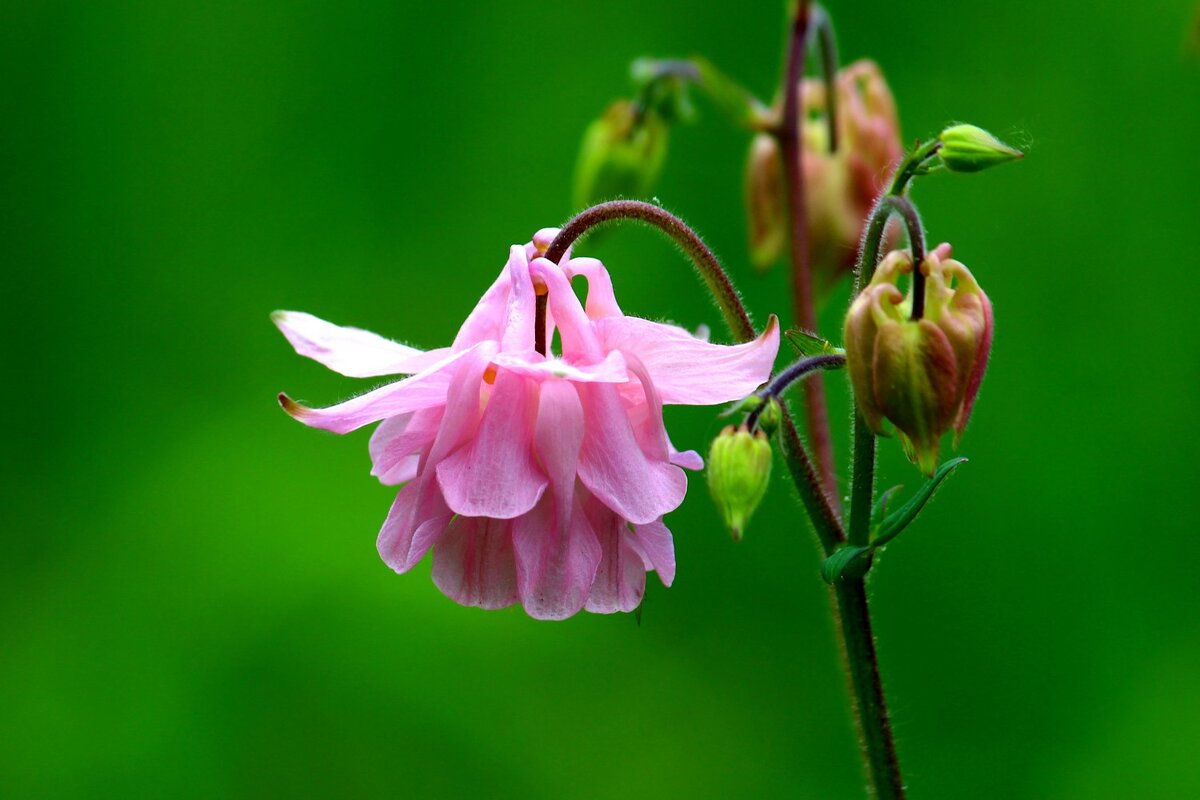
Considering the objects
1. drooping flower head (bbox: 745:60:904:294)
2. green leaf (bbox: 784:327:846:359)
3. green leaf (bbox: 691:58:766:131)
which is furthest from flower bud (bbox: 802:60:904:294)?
green leaf (bbox: 784:327:846:359)

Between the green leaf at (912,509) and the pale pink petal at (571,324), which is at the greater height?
the pale pink petal at (571,324)

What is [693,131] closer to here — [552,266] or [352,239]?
[352,239]

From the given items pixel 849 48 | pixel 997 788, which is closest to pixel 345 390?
pixel 849 48

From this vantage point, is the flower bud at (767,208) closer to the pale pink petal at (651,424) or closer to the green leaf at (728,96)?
the green leaf at (728,96)

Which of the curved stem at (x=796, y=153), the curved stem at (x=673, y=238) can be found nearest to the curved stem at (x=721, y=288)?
the curved stem at (x=673, y=238)


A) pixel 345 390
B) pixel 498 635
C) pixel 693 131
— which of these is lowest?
pixel 498 635
